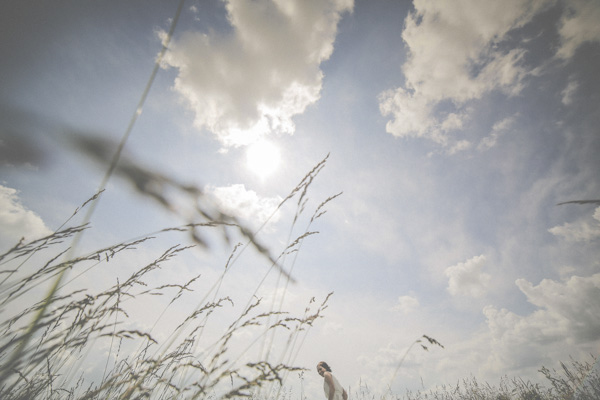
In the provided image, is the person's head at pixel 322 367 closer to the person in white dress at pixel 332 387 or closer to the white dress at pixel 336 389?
the person in white dress at pixel 332 387

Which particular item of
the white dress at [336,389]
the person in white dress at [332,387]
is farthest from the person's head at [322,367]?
the white dress at [336,389]

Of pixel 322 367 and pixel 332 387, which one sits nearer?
pixel 332 387

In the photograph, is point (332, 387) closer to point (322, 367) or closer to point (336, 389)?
point (336, 389)

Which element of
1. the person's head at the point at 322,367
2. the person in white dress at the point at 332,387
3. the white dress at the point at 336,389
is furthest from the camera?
the person's head at the point at 322,367

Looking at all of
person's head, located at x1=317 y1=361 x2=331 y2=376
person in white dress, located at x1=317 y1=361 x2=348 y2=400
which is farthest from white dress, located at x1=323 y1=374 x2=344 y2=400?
person's head, located at x1=317 y1=361 x2=331 y2=376

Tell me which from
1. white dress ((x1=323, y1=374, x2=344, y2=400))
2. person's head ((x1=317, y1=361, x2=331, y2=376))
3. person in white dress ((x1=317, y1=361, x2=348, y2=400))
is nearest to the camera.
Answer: person in white dress ((x1=317, y1=361, x2=348, y2=400))

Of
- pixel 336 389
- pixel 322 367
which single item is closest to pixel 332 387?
pixel 336 389

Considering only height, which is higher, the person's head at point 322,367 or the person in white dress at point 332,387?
the person's head at point 322,367

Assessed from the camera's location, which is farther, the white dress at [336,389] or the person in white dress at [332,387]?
the white dress at [336,389]

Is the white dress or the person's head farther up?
the person's head

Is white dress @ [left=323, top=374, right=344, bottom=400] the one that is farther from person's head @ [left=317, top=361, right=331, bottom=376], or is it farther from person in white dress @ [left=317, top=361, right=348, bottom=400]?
person's head @ [left=317, top=361, right=331, bottom=376]

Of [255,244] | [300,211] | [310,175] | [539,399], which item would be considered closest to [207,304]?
[300,211]

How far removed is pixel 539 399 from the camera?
8.56 m

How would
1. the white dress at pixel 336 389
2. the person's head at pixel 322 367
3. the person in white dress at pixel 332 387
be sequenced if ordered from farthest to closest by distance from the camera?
the person's head at pixel 322 367 < the white dress at pixel 336 389 < the person in white dress at pixel 332 387
